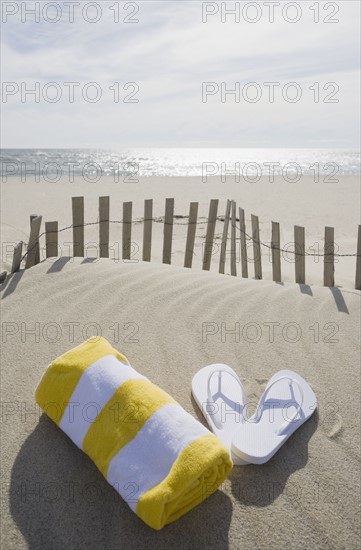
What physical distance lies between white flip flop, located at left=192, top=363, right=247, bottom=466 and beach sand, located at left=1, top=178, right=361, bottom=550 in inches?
3.6

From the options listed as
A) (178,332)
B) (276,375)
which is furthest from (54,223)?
(276,375)

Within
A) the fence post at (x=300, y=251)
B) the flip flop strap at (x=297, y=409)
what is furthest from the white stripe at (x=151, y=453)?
the fence post at (x=300, y=251)

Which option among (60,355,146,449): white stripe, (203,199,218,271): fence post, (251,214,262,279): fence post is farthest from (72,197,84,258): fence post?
(60,355,146,449): white stripe

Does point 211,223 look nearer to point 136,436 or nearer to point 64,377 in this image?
point 64,377

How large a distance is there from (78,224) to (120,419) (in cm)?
349

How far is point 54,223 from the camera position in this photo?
5.03 metres

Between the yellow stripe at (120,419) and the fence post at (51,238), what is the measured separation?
325cm

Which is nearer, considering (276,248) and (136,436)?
(136,436)

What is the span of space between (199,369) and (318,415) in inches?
35.7

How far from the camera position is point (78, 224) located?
523 cm

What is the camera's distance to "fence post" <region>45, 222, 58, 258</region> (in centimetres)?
505

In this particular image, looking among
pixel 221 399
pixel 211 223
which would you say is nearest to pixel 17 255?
pixel 211 223

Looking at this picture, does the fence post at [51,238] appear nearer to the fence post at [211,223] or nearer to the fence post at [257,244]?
the fence post at [211,223]

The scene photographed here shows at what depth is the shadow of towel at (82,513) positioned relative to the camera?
1.99 m
